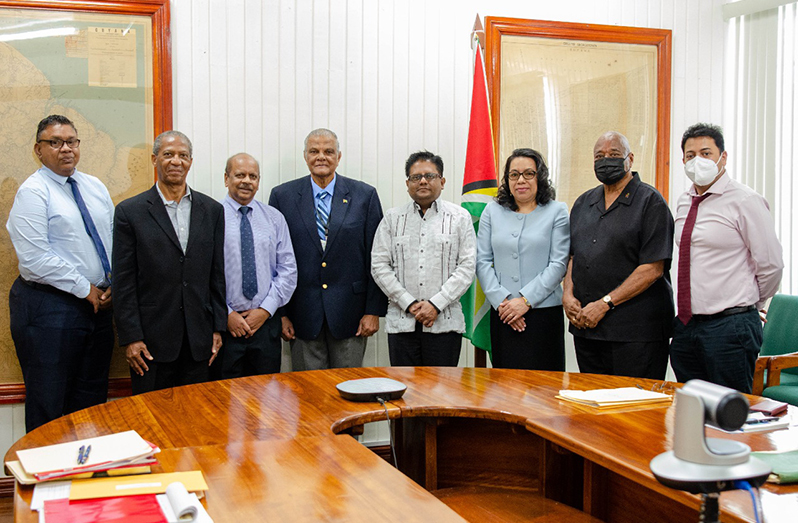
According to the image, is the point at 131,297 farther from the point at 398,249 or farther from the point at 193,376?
the point at 398,249

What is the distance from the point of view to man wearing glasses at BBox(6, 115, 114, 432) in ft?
10.0

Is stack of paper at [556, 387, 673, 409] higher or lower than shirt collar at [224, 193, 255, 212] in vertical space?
lower

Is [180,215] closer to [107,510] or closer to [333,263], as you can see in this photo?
[333,263]

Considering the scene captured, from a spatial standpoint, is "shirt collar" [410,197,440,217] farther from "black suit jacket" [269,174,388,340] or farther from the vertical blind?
the vertical blind

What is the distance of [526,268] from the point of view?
3.38m

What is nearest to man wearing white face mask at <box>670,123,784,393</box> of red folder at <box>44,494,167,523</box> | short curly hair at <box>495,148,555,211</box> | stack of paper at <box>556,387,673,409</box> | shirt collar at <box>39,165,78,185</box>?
short curly hair at <box>495,148,555,211</box>

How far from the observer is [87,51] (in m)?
3.53

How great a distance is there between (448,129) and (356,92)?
0.57m

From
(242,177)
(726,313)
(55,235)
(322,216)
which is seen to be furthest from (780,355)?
(55,235)

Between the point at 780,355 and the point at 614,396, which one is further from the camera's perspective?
the point at 780,355

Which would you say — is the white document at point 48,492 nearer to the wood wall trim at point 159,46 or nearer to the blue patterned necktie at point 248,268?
the blue patterned necktie at point 248,268

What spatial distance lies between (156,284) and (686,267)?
7.59ft

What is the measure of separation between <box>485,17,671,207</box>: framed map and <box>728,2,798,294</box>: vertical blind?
0.47 m

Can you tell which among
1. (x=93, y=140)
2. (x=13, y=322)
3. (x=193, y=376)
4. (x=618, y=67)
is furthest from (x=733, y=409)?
(x=618, y=67)
